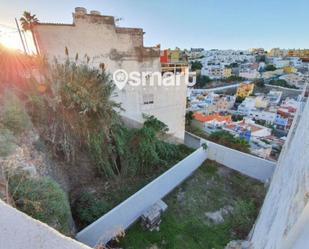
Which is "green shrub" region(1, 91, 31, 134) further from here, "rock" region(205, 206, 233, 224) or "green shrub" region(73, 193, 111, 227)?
"rock" region(205, 206, 233, 224)

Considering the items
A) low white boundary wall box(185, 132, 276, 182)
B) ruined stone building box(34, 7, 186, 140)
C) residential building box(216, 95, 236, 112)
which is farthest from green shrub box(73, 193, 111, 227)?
residential building box(216, 95, 236, 112)

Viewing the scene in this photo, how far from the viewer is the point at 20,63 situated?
206 inches

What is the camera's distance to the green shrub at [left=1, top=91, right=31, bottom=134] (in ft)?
12.8

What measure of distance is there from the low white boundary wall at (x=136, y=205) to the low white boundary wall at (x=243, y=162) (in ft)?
3.36

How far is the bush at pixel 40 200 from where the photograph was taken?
2.57m

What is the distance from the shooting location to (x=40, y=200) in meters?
2.89

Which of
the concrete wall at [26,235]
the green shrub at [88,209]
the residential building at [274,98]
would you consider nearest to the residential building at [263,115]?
the residential building at [274,98]

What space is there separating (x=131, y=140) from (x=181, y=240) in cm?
347

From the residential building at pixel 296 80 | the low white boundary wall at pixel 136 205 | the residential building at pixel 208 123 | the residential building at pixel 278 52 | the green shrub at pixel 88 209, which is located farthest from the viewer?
the residential building at pixel 278 52

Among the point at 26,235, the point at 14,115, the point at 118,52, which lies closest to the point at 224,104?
the point at 118,52

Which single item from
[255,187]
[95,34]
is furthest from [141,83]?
[255,187]

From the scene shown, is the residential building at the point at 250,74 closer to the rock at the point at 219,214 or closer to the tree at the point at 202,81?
the tree at the point at 202,81

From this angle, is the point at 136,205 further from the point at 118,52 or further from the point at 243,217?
the point at 118,52

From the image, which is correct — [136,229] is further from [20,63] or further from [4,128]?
[20,63]
